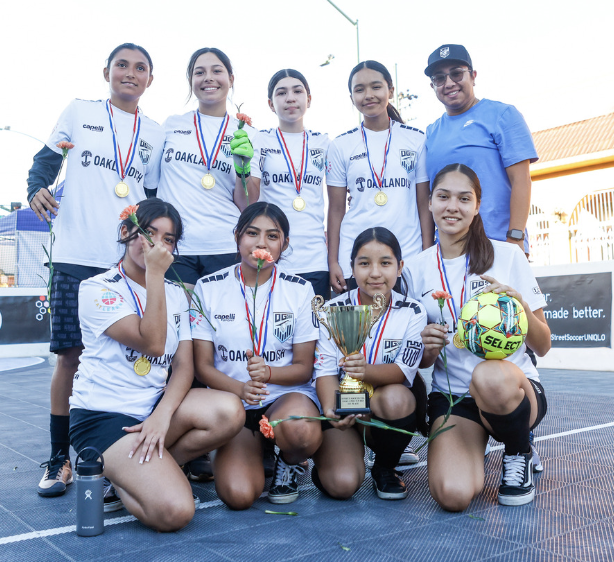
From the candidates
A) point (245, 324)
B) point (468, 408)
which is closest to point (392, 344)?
point (468, 408)

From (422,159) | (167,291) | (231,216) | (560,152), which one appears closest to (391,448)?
(167,291)

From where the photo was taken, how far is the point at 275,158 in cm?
386

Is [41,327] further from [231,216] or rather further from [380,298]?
[380,298]

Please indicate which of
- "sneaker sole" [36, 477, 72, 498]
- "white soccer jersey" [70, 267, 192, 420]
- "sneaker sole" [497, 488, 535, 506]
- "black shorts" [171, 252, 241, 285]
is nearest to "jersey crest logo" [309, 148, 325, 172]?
"black shorts" [171, 252, 241, 285]

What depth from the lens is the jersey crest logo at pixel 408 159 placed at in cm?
385

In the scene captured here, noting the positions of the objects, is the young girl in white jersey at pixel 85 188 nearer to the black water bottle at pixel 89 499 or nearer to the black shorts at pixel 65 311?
the black shorts at pixel 65 311

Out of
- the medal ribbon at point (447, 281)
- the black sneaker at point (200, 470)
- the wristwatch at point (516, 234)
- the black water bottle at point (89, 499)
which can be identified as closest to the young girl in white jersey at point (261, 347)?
the black sneaker at point (200, 470)

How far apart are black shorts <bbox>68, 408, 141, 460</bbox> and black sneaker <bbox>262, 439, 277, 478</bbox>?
0.84 metres

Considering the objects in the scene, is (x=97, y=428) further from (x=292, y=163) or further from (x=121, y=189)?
(x=292, y=163)

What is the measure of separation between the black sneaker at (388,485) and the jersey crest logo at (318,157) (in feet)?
6.29

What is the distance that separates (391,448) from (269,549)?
90cm

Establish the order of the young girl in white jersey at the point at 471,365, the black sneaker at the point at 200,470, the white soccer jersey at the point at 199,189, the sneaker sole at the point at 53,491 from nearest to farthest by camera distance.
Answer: the young girl in white jersey at the point at 471,365
the sneaker sole at the point at 53,491
the black sneaker at the point at 200,470
the white soccer jersey at the point at 199,189

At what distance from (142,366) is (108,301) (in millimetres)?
334

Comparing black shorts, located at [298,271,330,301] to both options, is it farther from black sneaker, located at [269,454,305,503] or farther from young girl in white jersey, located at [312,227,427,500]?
black sneaker, located at [269,454,305,503]
